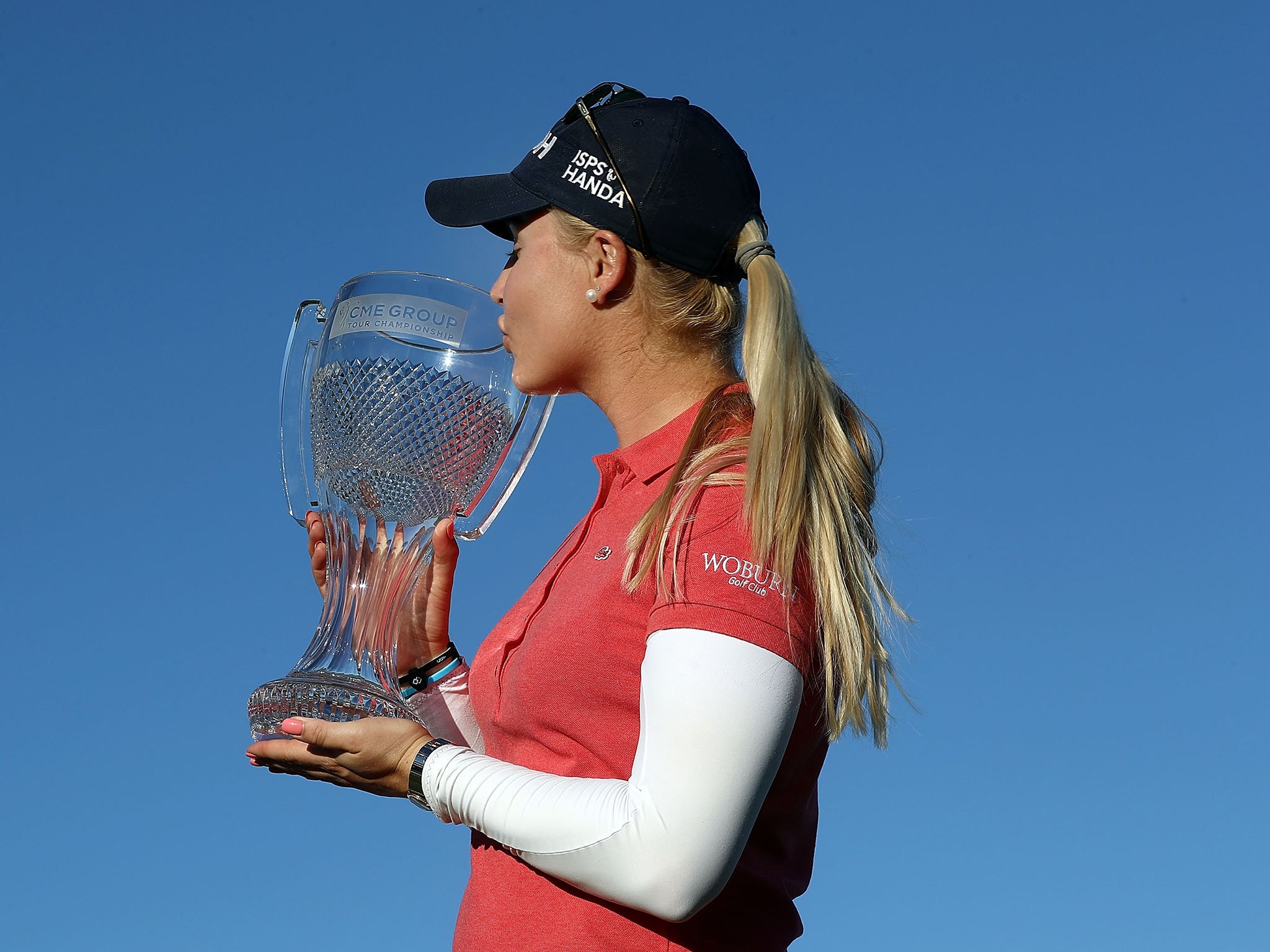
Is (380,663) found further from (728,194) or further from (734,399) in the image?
(728,194)

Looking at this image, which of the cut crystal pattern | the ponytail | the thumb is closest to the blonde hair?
the ponytail

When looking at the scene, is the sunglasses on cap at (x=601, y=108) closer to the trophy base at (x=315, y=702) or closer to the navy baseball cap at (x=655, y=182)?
the navy baseball cap at (x=655, y=182)

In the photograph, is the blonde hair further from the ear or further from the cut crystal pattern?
the cut crystal pattern

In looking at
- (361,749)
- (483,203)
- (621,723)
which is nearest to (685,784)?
(621,723)

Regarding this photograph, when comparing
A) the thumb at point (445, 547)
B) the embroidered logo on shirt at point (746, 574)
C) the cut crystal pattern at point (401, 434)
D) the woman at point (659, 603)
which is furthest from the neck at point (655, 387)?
the embroidered logo on shirt at point (746, 574)

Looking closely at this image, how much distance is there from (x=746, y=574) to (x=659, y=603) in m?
0.16

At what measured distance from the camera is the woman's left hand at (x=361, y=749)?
9.16 ft

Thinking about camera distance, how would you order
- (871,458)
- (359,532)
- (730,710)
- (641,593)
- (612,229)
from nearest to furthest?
(730,710) < (641,593) < (871,458) < (612,229) < (359,532)

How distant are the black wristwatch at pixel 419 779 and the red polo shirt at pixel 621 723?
0.56 feet

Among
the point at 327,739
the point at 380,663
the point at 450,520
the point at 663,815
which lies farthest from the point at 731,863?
the point at 450,520

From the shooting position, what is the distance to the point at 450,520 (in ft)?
11.6

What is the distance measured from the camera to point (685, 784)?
2.35 metres

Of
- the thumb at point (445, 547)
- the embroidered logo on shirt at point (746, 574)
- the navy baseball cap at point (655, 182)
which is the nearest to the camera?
the embroidered logo on shirt at point (746, 574)

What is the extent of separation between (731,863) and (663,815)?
0.15 metres
